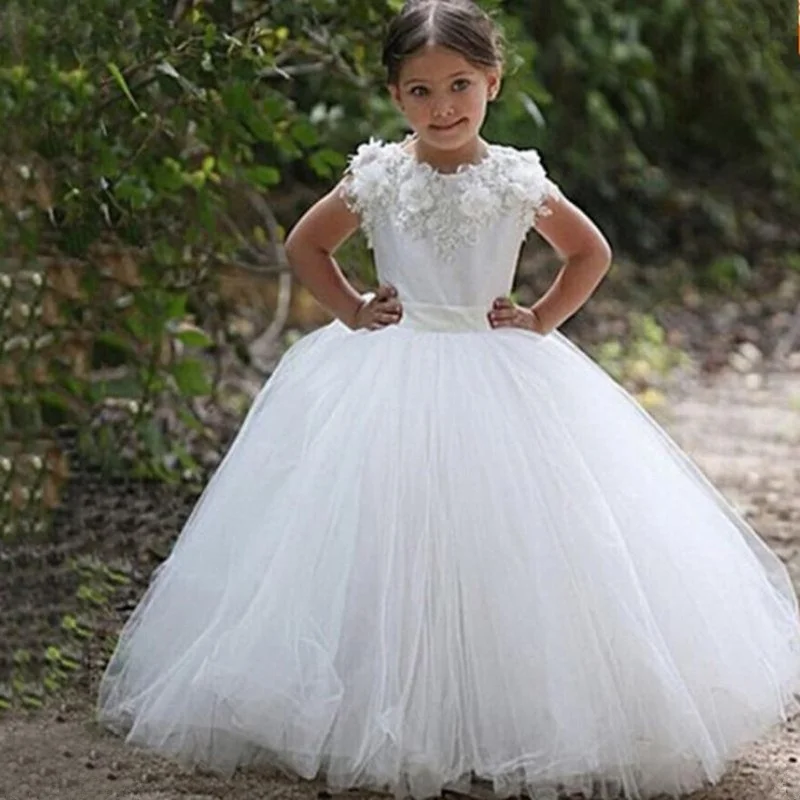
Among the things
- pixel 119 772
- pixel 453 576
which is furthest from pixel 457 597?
pixel 119 772

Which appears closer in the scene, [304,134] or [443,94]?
[443,94]

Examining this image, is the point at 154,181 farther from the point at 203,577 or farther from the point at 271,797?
the point at 271,797

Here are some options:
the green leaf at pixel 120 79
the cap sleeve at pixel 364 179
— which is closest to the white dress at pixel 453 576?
the cap sleeve at pixel 364 179

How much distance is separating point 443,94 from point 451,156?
125mm

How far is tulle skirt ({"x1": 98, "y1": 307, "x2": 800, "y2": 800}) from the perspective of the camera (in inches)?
109

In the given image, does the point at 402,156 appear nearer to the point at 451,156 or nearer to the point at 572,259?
the point at 451,156

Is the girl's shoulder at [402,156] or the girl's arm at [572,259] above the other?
the girl's shoulder at [402,156]

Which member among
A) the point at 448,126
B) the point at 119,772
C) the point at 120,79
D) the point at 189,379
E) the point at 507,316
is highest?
the point at 120,79

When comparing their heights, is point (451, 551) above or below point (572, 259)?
below

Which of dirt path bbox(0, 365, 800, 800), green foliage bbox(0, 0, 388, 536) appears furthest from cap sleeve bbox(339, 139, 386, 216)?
dirt path bbox(0, 365, 800, 800)

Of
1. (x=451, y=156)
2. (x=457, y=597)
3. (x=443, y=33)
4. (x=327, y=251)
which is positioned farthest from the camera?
(x=327, y=251)

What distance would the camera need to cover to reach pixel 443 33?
291cm

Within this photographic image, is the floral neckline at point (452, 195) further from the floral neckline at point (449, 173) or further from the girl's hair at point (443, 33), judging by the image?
the girl's hair at point (443, 33)

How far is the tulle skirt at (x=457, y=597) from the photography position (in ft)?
9.08
